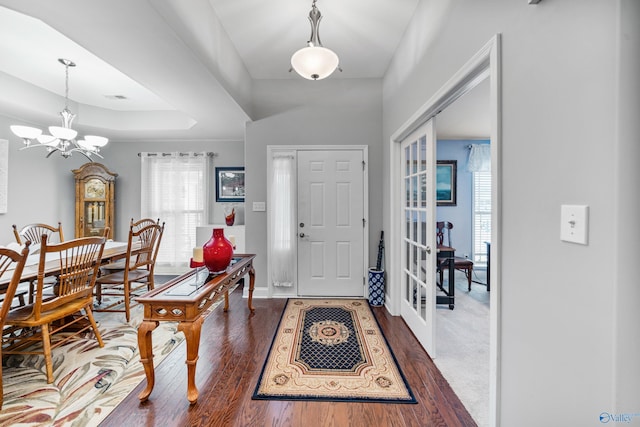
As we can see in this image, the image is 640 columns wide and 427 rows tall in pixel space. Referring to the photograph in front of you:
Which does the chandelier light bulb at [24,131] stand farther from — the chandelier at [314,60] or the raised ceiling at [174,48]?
the chandelier at [314,60]

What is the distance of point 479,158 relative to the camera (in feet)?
16.4

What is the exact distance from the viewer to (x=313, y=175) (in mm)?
3629

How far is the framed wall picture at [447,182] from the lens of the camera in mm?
5121

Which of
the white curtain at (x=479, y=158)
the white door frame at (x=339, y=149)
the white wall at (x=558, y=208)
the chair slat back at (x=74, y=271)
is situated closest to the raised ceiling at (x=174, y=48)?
the white door frame at (x=339, y=149)

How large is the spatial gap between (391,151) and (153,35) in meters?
2.35

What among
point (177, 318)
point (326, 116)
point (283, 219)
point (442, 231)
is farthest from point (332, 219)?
point (177, 318)

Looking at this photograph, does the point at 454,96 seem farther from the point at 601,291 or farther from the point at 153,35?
the point at 153,35

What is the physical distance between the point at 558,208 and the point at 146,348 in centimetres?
222

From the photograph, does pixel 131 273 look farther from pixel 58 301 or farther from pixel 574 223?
pixel 574 223

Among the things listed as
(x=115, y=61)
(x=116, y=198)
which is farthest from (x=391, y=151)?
(x=116, y=198)

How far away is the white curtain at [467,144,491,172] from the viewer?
5.01 meters

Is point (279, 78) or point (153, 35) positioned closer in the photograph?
point (153, 35)

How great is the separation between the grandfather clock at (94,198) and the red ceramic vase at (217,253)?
3.53 metres

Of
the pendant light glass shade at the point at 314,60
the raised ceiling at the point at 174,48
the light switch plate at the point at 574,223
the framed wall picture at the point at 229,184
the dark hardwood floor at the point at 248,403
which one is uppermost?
the raised ceiling at the point at 174,48
